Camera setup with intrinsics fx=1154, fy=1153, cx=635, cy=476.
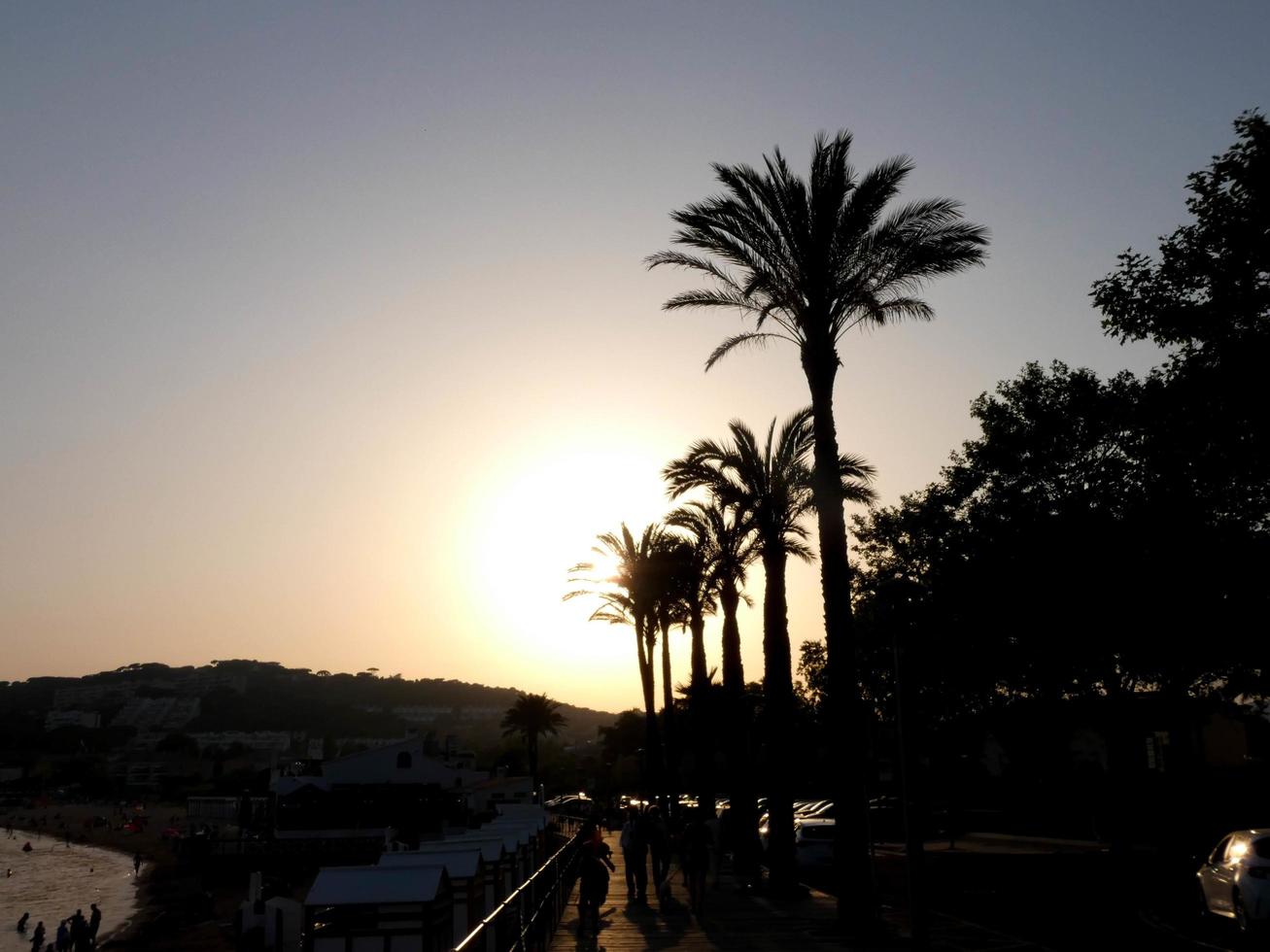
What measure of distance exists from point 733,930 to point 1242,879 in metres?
7.94

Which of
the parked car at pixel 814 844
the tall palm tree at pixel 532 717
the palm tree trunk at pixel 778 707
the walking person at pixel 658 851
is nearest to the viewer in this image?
the walking person at pixel 658 851

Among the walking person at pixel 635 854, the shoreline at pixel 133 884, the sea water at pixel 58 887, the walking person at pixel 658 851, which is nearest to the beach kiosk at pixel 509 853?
the walking person at pixel 635 854

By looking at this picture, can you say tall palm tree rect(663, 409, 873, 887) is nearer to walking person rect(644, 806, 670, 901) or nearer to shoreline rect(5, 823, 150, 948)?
walking person rect(644, 806, 670, 901)

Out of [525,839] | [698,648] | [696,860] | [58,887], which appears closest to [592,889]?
[696,860]

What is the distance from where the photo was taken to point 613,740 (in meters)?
141

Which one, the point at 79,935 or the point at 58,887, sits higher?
the point at 79,935

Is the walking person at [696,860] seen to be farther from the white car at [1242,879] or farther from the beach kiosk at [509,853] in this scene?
the white car at [1242,879]

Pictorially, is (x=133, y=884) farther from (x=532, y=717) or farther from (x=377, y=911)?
(x=377, y=911)

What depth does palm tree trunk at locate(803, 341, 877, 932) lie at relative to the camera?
18.3m

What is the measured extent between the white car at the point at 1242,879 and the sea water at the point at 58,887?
2115 inches

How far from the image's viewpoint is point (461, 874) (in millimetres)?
18641

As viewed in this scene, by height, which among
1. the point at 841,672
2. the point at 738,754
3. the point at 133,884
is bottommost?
the point at 133,884

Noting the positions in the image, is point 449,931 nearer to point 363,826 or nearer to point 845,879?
point 845,879

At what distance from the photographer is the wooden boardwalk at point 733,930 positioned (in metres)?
17.0
